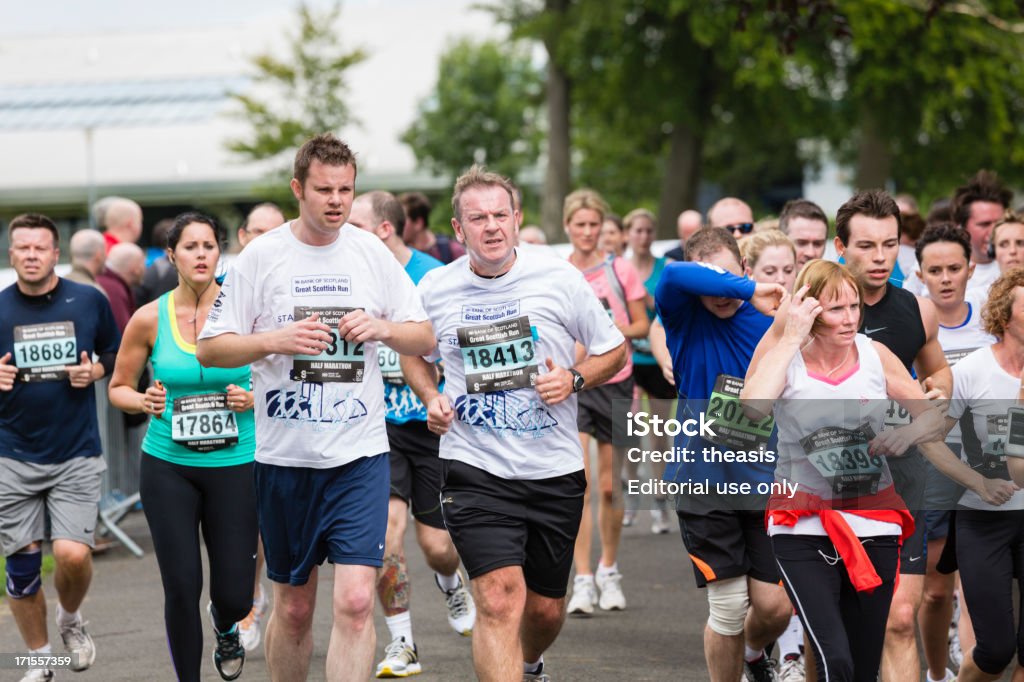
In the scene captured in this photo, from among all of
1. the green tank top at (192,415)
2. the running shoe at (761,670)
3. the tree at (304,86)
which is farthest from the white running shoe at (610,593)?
the tree at (304,86)

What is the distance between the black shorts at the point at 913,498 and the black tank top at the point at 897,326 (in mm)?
608

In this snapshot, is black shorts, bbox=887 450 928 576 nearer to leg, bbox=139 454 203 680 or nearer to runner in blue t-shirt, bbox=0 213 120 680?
leg, bbox=139 454 203 680

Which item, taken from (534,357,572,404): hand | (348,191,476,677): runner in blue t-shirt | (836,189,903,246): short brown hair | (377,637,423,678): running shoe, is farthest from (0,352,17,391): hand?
(836,189,903,246): short brown hair

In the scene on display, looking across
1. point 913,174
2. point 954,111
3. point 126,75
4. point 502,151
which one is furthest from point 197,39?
point 954,111

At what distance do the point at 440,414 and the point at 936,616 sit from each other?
2.65m

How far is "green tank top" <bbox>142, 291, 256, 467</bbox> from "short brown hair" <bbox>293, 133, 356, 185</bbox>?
1.23 m

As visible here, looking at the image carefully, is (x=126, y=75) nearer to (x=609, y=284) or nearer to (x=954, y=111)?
(x=954, y=111)

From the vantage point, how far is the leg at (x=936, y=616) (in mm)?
6746

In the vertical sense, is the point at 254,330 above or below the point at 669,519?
above

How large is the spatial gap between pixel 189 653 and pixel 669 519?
22.0ft

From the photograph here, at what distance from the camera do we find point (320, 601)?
9547 millimetres

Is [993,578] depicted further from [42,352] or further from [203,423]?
[42,352]

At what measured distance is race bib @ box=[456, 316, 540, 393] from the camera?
5.88 m

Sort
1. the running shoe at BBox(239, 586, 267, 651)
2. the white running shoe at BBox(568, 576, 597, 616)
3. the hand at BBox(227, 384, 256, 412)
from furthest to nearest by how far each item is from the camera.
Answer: the white running shoe at BBox(568, 576, 597, 616), the running shoe at BBox(239, 586, 267, 651), the hand at BBox(227, 384, 256, 412)
